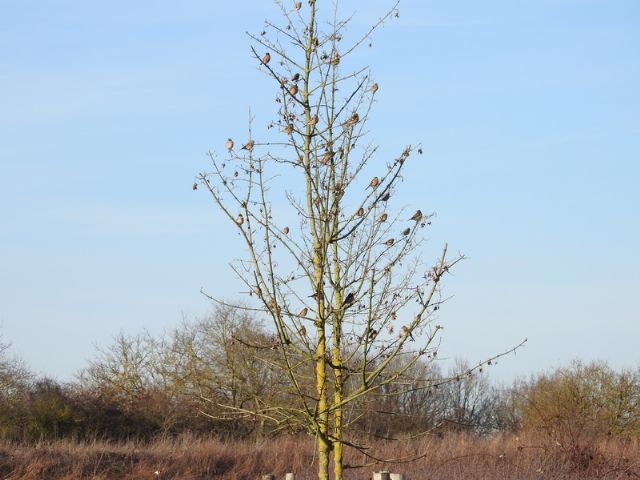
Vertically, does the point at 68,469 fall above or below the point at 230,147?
below

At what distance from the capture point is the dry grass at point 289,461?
16812 mm

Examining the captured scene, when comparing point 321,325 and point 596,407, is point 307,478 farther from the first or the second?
point 596,407

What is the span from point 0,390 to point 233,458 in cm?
1313

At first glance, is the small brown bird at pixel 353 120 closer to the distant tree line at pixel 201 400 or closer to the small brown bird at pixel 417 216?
the small brown bird at pixel 417 216

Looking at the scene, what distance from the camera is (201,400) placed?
21672 mm

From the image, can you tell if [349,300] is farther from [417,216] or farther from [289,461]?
[289,461]

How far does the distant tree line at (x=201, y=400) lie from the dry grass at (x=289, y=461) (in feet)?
3.76

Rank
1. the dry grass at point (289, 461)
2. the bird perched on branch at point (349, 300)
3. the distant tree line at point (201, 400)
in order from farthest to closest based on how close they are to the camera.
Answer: the distant tree line at point (201, 400) < the dry grass at point (289, 461) < the bird perched on branch at point (349, 300)

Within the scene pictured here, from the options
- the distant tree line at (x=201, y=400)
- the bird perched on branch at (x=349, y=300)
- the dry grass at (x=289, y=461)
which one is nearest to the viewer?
the bird perched on branch at (x=349, y=300)

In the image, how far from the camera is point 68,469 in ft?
57.0

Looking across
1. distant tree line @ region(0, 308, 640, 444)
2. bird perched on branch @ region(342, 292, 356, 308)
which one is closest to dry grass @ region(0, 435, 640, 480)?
distant tree line @ region(0, 308, 640, 444)

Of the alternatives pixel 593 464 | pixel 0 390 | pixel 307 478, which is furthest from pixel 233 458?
pixel 0 390

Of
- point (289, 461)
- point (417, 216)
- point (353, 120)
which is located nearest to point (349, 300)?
point (417, 216)

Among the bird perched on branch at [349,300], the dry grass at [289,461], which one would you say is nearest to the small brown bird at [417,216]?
the bird perched on branch at [349,300]
